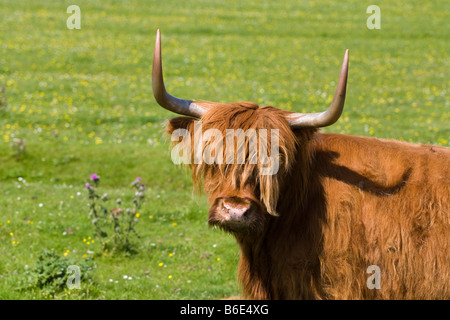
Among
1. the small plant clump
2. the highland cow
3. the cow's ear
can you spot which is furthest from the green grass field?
the highland cow

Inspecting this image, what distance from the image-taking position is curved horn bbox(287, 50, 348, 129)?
520 cm

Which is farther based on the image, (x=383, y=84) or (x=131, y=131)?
(x=383, y=84)

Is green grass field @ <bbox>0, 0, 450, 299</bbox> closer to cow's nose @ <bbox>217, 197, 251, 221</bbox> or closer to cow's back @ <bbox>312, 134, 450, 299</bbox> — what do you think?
cow's nose @ <bbox>217, 197, 251, 221</bbox>

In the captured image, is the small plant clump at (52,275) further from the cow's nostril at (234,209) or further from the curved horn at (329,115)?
the curved horn at (329,115)

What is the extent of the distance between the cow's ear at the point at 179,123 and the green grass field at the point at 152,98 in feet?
1.36

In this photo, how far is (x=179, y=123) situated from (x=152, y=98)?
13.1 meters

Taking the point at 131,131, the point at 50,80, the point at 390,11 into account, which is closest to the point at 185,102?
the point at 131,131

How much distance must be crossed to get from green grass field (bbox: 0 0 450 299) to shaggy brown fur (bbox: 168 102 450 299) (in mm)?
1595

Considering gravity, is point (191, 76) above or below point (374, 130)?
above

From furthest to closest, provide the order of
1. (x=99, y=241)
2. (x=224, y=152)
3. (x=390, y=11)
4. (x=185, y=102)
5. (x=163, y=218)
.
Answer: (x=390, y=11), (x=163, y=218), (x=99, y=241), (x=185, y=102), (x=224, y=152)
